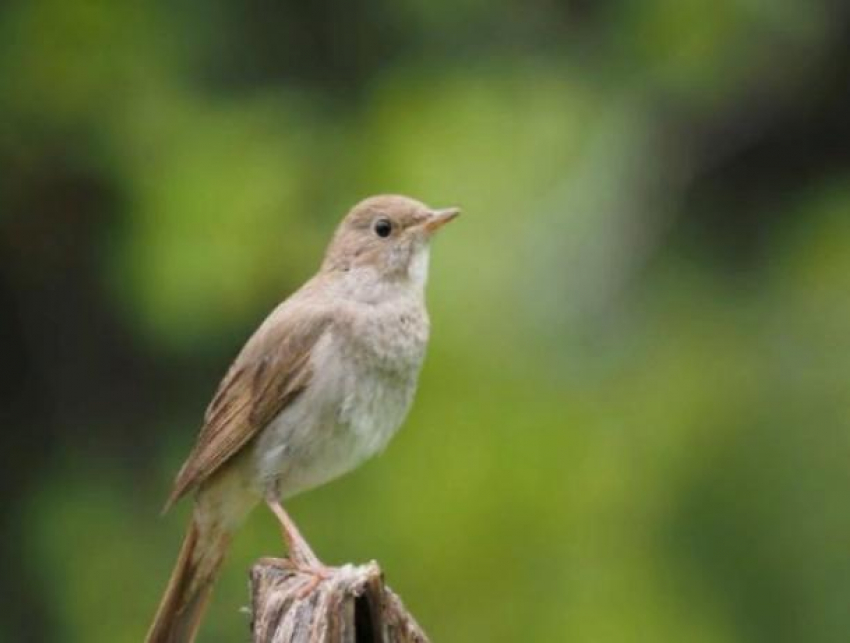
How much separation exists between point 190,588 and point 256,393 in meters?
0.55

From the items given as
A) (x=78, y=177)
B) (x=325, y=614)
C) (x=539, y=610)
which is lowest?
(x=539, y=610)

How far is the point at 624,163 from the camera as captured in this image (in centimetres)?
1064

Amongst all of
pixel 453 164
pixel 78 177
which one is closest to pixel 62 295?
pixel 78 177

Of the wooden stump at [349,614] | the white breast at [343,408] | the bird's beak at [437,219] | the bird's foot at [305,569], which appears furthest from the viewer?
the bird's beak at [437,219]

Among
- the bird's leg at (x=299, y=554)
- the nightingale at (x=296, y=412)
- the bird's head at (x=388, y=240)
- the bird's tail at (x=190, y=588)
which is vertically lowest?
the bird's tail at (x=190, y=588)

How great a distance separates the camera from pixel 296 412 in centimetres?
795

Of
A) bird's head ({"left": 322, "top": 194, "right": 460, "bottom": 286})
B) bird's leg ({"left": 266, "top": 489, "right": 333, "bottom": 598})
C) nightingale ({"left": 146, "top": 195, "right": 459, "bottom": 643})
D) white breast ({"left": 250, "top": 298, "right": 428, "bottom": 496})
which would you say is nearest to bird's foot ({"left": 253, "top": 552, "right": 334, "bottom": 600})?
bird's leg ({"left": 266, "top": 489, "right": 333, "bottom": 598})

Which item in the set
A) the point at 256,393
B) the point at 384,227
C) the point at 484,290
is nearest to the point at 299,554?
the point at 256,393

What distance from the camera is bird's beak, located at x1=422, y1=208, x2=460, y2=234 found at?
827 centimetres

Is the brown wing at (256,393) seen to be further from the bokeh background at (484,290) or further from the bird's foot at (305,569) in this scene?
the bokeh background at (484,290)

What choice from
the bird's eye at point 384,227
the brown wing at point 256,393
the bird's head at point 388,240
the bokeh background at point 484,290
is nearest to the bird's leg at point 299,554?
the brown wing at point 256,393

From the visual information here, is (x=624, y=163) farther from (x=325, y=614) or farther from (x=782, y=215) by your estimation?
(x=325, y=614)

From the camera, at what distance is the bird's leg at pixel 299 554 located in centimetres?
684

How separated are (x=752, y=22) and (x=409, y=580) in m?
2.48
